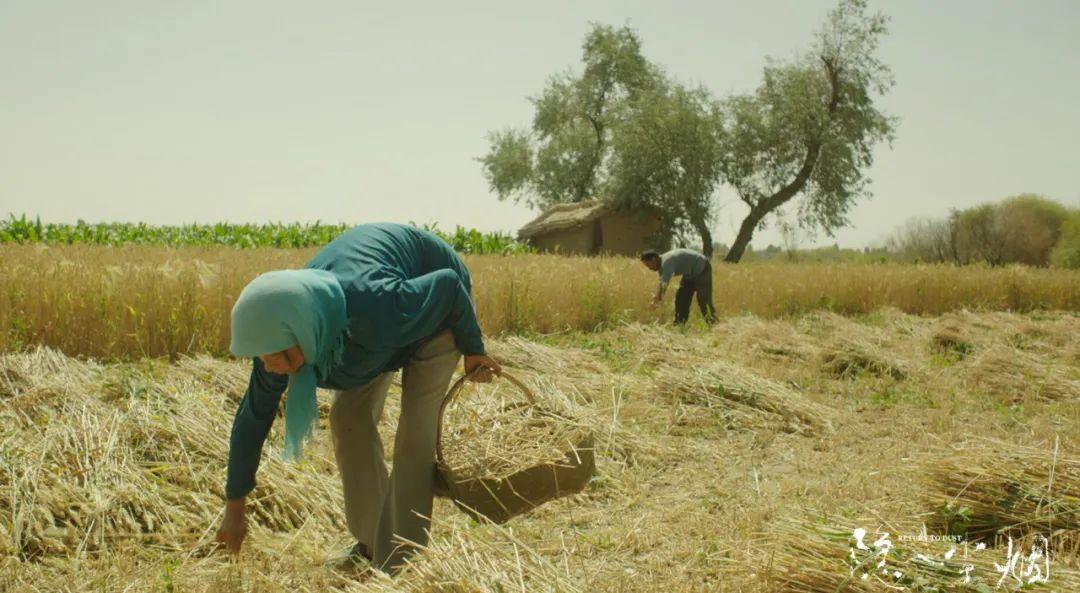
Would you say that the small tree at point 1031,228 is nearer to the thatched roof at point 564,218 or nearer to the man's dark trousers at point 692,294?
the thatched roof at point 564,218

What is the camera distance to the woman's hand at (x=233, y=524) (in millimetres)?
2723

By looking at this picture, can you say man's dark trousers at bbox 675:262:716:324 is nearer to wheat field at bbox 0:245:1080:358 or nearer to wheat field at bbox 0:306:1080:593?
wheat field at bbox 0:245:1080:358

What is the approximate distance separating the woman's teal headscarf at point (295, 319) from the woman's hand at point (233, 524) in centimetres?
44

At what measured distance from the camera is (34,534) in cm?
331

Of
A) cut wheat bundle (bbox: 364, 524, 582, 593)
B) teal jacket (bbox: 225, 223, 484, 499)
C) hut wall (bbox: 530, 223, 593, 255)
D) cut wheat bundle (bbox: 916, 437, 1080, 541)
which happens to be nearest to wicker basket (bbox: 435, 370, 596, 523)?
teal jacket (bbox: 225, 223, 484, 499)

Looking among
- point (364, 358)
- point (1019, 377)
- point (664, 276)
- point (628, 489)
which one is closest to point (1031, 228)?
point (664, 276)

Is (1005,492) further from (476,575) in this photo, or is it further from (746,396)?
Answer: (746,396)

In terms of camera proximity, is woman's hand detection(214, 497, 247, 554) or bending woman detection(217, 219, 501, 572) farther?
woman's hand detection(214, 497, 247, 554)

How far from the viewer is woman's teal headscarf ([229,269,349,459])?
241cm

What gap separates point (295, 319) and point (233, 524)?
2.64 ft

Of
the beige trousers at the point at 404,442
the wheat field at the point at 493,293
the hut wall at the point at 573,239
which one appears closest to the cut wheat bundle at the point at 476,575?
the beige trousers at the point at 404,442

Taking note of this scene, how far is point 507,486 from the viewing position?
10.4 ft

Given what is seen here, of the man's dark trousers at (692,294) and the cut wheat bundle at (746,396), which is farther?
the man's dark trousers at (692,294)

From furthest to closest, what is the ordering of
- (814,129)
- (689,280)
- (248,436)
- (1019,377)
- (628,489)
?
(814,129) < (689,280) < (1019,377) < (628,489) < (248,436)
